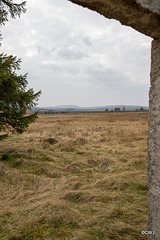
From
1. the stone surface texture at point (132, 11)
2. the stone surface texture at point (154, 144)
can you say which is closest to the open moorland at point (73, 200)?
the stone surface texture at point (154, 144)

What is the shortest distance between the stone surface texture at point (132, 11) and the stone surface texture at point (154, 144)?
297 millimetres

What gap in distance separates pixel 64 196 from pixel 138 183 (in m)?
2.05

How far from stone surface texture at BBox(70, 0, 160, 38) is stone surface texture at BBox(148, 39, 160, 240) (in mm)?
297

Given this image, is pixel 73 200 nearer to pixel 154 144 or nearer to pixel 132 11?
pixel 154 144

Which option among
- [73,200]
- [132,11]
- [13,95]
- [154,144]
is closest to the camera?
[132,11]

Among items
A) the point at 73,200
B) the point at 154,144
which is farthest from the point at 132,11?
the point at 73,200

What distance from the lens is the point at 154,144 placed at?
2156mm

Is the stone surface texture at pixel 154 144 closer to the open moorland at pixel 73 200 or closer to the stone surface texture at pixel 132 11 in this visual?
the stone surface texture at pixel 132 11

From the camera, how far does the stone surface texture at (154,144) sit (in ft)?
6.95

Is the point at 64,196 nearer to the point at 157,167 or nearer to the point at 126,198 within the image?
the point at 126,198

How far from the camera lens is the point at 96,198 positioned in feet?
12.7

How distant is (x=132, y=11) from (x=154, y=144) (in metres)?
1.51

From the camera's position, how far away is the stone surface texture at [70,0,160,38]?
174cm

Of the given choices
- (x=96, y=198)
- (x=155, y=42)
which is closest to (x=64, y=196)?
(x=96, y=198)
